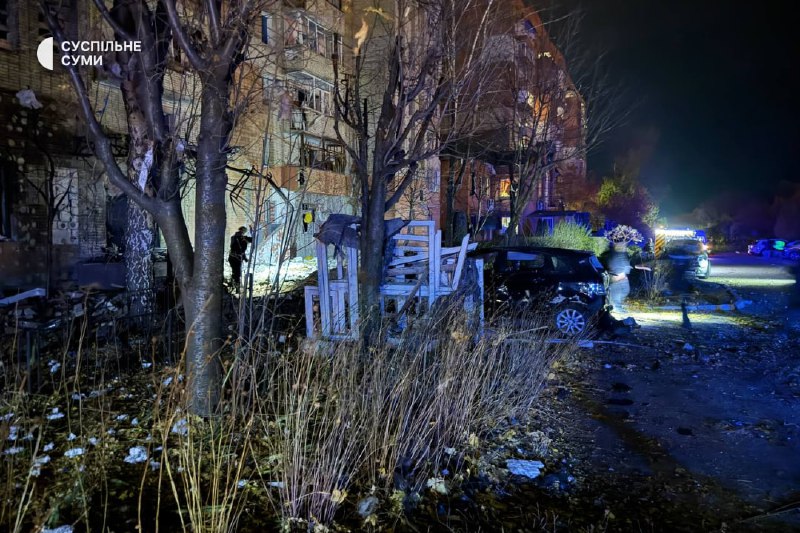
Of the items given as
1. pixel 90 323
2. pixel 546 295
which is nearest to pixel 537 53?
pixel 546 295

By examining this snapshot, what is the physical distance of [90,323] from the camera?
7.61 m

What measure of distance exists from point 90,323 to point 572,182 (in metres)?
39.1

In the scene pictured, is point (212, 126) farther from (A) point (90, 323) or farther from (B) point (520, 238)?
(B) point (520, 238)

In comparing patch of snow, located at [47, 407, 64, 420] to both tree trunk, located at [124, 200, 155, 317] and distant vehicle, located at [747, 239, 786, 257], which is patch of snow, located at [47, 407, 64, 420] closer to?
tree trunk, located at [124, 200, 155, 317]

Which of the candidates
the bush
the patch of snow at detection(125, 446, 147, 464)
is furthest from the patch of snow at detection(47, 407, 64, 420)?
the bush

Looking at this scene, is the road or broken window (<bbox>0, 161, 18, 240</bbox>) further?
broken window (<bbox>0, 161, 18, 240</bbox>)

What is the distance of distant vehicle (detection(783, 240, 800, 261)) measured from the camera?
37.4m

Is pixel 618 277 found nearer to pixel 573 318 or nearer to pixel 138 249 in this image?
pixel 573 318

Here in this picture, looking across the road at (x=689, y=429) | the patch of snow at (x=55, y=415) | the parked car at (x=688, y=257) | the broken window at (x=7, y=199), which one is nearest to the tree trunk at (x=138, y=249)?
the patch of snow at (x=55, y=415)

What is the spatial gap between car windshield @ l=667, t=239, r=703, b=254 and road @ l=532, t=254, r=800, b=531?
1275 centimetres

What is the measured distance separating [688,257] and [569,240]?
6080 mm

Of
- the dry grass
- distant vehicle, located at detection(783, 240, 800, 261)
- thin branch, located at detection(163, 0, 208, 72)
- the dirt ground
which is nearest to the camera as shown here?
the dry grass

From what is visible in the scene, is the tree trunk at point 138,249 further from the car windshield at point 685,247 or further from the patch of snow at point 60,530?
the car windshield at point 685,247

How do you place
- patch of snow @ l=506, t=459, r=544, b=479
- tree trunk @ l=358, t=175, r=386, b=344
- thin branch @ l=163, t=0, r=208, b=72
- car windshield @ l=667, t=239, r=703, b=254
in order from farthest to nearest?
car windshield @ l=667, t=239, r=703, b=254 → tree trunk @ l=358, t=175, r=386, b=344 → thin branch @ l=163, t=0, r=208, b=72 → patch of snow @ l=506, t=459, r=544, b=479
